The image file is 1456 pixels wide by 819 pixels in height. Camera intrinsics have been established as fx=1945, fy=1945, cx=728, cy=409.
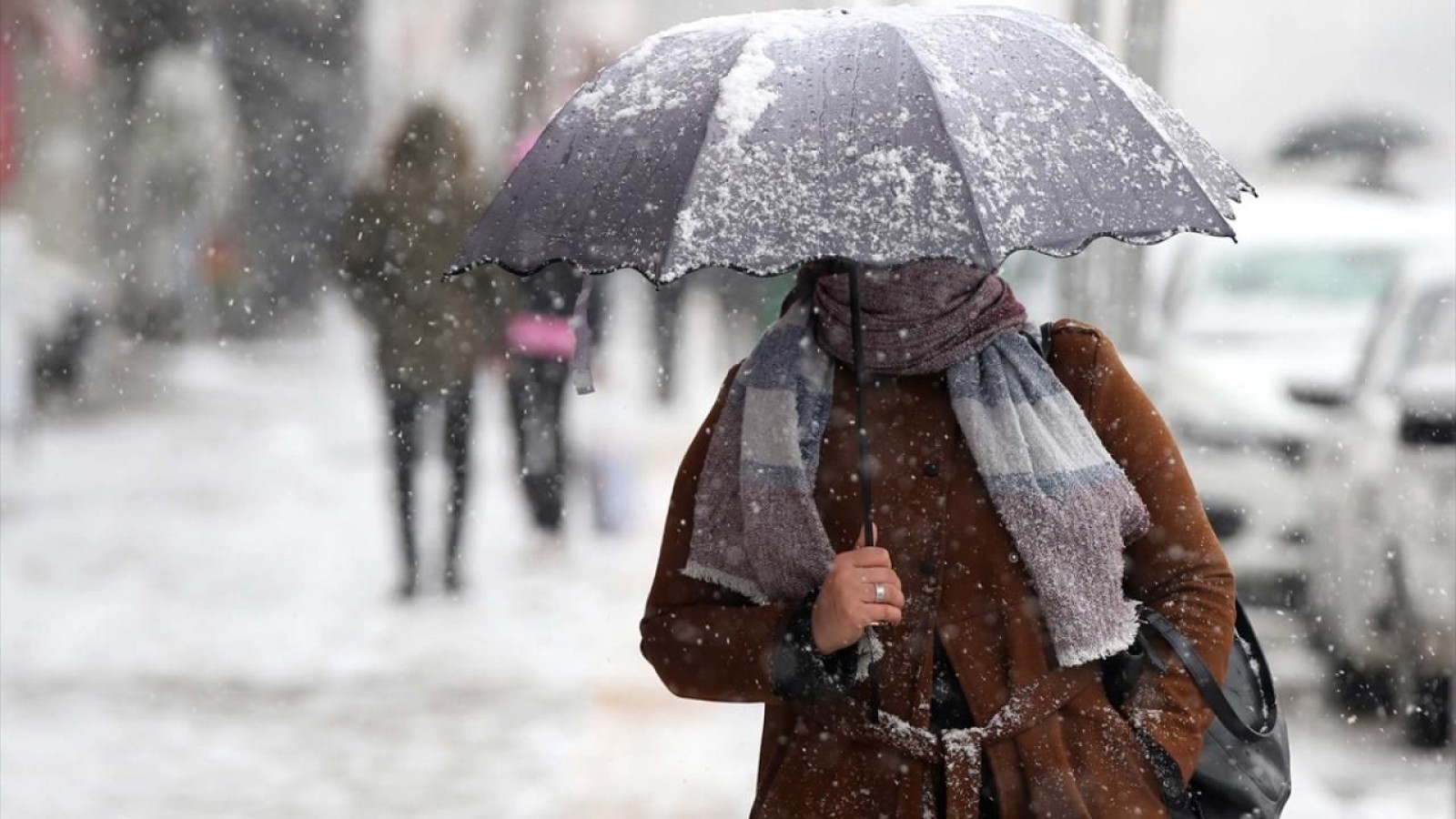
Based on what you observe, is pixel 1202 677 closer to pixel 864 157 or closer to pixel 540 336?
pixel 864 157

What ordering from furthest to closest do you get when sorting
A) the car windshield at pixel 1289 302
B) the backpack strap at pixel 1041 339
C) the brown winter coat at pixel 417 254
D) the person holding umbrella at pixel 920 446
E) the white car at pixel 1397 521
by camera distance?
the car windshield at pixel 1289 302 < the brown winter coat at pixel 417 254 < the white car at pixel 1397 521 < the backpack strap at pixel 1041 339 < the person holding umbrella at pixel 920 446

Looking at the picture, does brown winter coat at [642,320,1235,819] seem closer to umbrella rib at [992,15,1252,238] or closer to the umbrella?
the umbrella

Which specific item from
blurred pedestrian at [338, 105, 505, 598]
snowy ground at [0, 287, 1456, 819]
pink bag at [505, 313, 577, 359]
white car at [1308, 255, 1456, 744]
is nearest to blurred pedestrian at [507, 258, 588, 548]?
pink bag at [505, 313, 577, 359]

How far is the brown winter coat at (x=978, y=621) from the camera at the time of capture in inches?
99.0

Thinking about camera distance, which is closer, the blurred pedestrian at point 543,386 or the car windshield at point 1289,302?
the car windshield at point 1289,302

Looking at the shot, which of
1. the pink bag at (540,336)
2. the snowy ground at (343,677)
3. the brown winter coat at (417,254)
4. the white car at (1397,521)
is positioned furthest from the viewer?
the pink bag at (540,336)

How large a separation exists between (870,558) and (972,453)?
0.23 m

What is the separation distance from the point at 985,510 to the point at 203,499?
425 inches

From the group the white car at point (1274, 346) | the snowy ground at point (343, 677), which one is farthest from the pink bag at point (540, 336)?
the white car at point (1274, 346)

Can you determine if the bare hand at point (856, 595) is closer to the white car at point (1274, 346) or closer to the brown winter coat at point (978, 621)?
the brown winter coat at point (978, 621)

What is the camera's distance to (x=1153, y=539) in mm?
2596

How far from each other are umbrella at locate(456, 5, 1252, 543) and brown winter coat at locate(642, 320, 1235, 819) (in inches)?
4.3

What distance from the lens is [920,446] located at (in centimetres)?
258

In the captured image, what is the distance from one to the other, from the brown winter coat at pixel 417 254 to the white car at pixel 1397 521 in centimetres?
366
